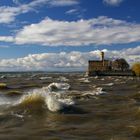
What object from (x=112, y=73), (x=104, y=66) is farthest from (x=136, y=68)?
(x=104, y=66)

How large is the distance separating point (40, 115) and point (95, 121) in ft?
11.8

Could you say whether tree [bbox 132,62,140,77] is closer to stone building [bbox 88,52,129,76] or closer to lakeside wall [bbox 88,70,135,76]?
lakeside wall [bbox 88,70,135,76]

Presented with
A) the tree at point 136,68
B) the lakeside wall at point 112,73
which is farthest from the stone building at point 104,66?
the tree at point 136,68

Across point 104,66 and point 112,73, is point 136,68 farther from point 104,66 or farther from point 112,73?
point 104,66

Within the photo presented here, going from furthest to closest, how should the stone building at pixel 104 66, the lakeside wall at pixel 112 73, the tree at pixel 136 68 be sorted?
the stone building at pixel 104 66 < the lakeside wall at pixel 112 73 < the tree at pixel 136 68

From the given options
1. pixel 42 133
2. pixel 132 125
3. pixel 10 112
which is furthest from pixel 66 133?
pixel 10 112

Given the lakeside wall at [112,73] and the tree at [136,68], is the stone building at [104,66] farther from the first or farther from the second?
the tree at [136,68]

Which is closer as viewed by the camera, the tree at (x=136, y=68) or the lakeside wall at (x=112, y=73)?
the tree at (x=136, y=68)

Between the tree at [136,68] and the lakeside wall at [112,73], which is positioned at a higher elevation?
the tree at [136,68]

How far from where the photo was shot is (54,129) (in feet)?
53.0

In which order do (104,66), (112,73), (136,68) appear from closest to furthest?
(136,68) → (112,73) → (104,66)

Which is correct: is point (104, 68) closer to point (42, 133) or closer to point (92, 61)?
point (92, 61)

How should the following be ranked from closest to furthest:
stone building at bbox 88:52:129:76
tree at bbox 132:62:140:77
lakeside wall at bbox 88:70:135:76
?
tree at bbox 132:62:140:77 < lakeside wall at bbox 88:70:135:76 < stone building at bbox 88:52:129:76

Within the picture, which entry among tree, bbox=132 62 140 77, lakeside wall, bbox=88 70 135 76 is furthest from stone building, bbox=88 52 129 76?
tree, bbox=132 62 140 77
